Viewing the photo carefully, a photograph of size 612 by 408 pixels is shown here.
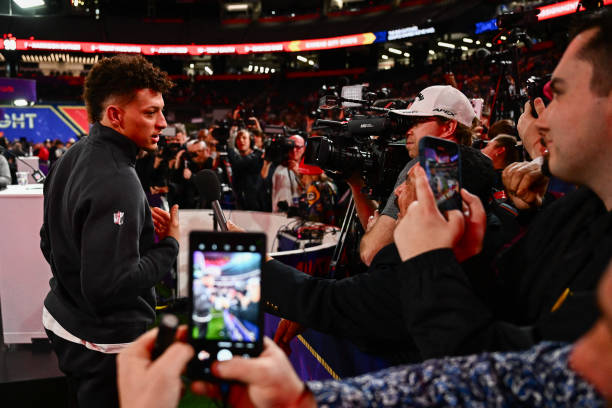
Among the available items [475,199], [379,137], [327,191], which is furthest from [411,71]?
[475,199]

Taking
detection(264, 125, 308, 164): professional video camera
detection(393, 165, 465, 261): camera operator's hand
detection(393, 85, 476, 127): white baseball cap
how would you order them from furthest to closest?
detection(264, 125, 308, 164): professional video camera < detection(393, 85, 476, 127): white baseball cap < detection(393, 165, 465, 261): camera operator's hand

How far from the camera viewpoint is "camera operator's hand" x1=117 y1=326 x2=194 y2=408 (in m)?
0.61

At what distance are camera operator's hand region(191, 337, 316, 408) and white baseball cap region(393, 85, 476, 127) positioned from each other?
1675 millimetres

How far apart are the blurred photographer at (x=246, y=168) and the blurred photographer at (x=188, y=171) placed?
0.39m

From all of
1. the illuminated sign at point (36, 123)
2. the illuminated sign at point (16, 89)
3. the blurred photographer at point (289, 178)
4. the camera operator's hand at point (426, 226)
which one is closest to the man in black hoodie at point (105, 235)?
the camera operator's hand at point (426, 226)

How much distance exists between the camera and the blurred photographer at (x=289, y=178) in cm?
493

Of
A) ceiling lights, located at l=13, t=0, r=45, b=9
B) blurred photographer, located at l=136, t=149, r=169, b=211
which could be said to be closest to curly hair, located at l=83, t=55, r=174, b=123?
blurred photographer, located at l=136, t=149, r=169, b=211

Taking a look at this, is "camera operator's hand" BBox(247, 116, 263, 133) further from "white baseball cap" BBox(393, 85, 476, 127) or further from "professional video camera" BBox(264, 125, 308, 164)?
"white baseball cap" BBox(393, 85, 476, 127)

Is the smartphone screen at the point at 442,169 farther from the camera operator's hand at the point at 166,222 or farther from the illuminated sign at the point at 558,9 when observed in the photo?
the illuminated sign at the point at 558,9

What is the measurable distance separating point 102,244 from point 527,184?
55.6 inches

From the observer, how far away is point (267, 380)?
0.60m

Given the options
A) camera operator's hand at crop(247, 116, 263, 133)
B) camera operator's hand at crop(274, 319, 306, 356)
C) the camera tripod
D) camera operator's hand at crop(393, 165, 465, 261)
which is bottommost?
camera operator's hand at crop(274, 319, 306, 356)

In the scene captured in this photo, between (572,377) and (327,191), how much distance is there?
11.7 ft

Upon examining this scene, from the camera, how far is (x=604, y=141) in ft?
2.72
